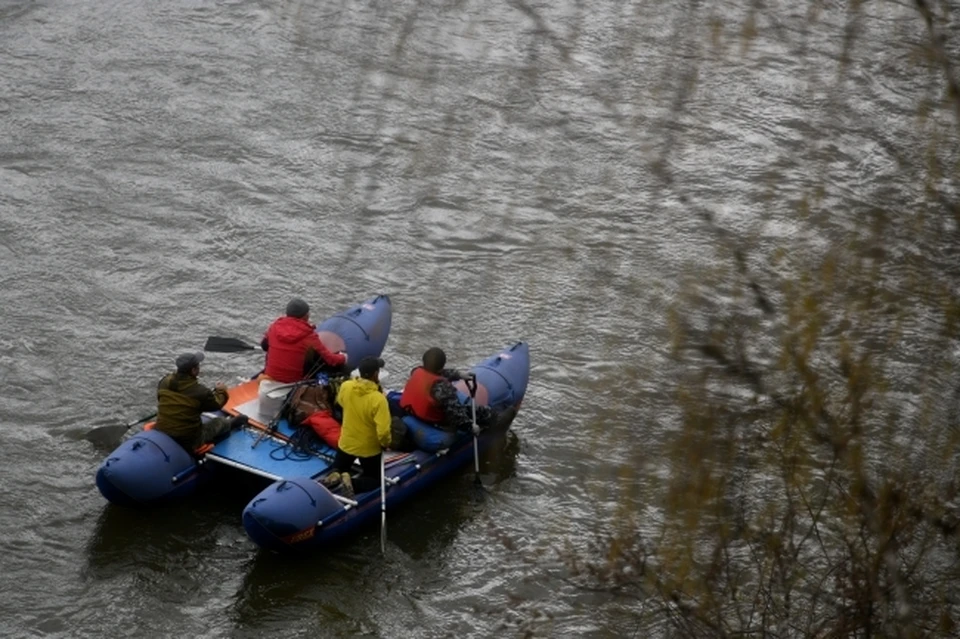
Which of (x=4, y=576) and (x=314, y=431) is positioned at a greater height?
(x=314, y=431)

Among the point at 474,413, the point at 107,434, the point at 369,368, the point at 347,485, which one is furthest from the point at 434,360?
the point at 107,434

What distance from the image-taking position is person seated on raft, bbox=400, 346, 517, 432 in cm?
1105

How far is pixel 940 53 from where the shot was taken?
3.77m

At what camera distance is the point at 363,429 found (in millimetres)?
10562

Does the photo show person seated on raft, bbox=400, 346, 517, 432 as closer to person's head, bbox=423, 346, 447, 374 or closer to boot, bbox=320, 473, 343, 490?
person's head, bbox=423, 346, 447, 374

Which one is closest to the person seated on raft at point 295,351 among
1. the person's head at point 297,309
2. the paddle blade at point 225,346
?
the person's head at point 297,309

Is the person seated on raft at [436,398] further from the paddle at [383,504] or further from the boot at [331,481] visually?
the boot at [331,481]

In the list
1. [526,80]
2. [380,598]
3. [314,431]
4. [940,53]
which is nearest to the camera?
[940,53]

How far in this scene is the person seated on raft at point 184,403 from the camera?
10.5m

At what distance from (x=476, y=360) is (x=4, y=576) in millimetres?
4817

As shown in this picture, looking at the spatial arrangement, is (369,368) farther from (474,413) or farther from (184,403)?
(184,403)

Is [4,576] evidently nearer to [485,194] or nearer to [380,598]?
[380,598]

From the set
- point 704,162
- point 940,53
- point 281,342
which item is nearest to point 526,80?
Answer: point 704,162

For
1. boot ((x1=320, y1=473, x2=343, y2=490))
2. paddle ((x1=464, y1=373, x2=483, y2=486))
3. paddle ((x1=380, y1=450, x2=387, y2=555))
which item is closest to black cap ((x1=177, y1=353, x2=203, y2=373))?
boot ((x1=320, y1=473, x2=343, y2=490))
